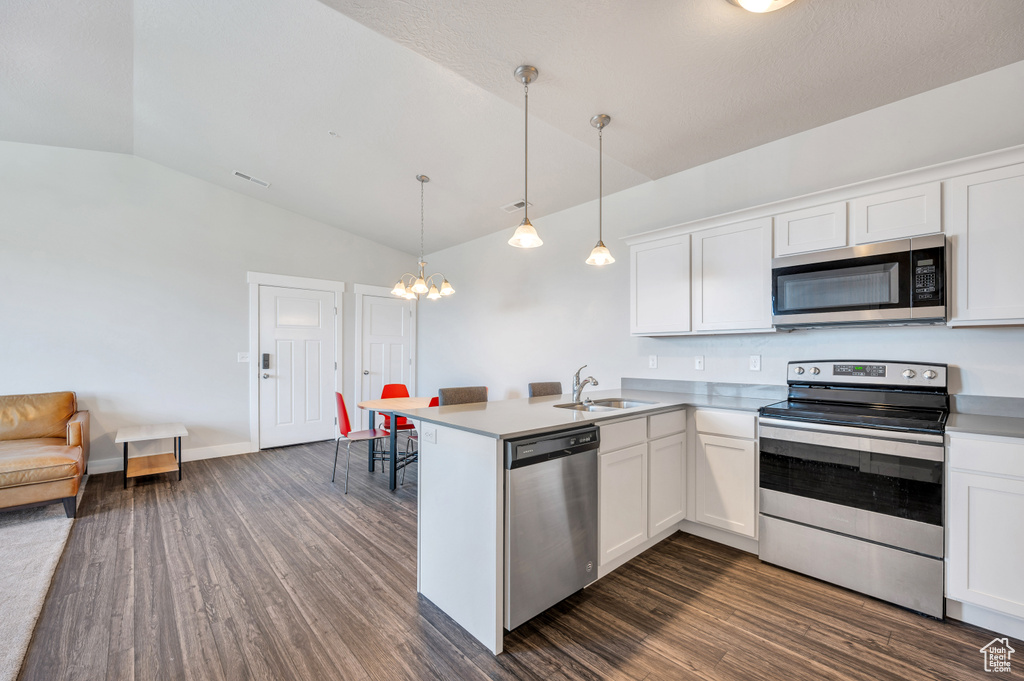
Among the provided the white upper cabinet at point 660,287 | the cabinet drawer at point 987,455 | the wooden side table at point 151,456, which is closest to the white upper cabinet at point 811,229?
the white upper cabinet at point 660,287

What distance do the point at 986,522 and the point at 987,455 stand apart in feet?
0.96

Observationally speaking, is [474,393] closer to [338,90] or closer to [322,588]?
[322,588]

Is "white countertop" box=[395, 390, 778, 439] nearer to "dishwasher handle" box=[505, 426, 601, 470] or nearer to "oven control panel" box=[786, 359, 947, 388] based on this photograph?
"dishwasher handle" box=[505, 426, 601, 470]

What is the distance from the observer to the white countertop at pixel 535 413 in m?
1.81

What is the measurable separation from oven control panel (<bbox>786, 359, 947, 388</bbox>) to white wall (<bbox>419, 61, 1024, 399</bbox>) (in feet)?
0.38

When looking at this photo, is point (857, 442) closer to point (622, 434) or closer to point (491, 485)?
point (622, 434)

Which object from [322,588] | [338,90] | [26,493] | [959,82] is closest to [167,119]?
[338,90]

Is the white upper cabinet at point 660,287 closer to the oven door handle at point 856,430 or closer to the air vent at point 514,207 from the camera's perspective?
the oven door handle at point 856,430

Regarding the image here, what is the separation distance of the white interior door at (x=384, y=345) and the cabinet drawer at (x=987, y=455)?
569 centimetres

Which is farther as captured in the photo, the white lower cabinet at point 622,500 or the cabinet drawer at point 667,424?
the cabinet drawer at point 667,424

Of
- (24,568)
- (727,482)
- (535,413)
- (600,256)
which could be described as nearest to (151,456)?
(24,568)

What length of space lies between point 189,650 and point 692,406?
288cm

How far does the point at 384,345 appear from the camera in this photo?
6180mm

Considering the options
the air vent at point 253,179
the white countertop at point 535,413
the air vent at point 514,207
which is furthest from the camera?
the air vent at point 253,179
